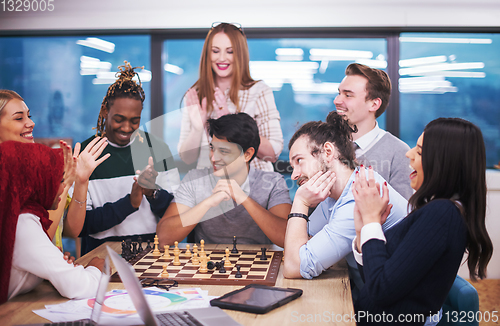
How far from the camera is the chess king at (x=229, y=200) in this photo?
228 cm

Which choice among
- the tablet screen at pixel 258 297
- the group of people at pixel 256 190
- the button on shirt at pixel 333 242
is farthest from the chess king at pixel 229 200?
the tablet screen at pixel 258 297

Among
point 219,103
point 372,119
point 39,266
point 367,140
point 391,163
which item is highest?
point 219,103

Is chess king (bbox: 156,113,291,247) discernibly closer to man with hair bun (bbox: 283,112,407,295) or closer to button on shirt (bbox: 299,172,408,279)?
man with hair bun (bbox: 283,112,407,295)

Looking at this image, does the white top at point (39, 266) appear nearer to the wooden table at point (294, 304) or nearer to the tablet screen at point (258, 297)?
the wooden table at point (294, 304)

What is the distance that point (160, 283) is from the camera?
161cm

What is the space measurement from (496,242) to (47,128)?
4.04m

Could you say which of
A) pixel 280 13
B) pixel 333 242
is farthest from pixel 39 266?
pixel 280 13

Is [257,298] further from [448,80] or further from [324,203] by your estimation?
[448,80]

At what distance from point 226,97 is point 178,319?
2.22 m

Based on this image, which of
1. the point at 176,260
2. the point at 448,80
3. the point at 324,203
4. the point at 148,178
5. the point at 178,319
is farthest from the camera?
the point at 448,80

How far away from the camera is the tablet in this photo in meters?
1.32

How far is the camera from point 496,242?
11.1ft

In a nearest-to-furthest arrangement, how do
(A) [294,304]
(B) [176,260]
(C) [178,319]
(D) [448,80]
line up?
(C) [178,319] → (A) [294,304] → (B) [176,260] → (D) [448,80]

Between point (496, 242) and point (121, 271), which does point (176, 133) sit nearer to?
point (121, 271)
